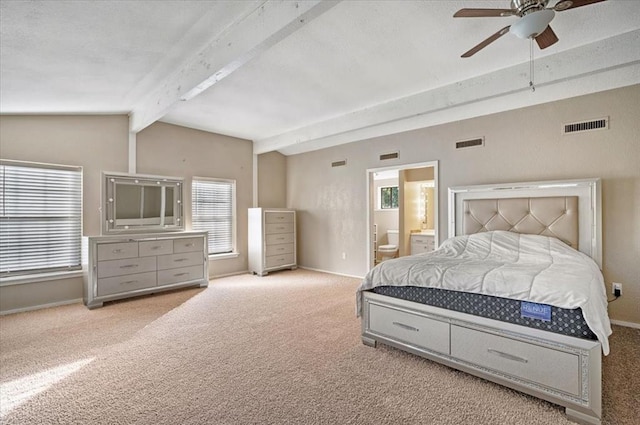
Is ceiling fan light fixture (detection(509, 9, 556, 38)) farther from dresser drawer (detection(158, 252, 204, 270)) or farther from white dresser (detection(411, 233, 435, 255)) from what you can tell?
dresser drawer (detection(158, 252, 204, 270))

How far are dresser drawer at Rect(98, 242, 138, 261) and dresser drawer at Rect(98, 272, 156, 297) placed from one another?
28cm

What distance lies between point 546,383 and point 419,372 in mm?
804

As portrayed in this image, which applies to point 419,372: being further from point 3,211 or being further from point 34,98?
point 3,211

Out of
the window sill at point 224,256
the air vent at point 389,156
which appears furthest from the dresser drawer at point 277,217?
the air vent at point 389,156

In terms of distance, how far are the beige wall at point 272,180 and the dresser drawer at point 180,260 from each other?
1945 mm

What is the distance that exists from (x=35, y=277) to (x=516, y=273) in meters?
5.42

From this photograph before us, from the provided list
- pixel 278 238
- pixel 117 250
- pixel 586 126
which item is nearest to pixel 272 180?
pixel 278 238

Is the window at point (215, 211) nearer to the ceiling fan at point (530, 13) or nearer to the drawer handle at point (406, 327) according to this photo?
the drawer handle at point (406, 327)

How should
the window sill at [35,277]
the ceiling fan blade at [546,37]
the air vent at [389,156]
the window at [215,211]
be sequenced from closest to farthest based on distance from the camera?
the ceiling fan blade at [546,37] < the window sill at [35,277] < the air vent at [389,156] < the window at [215,211]

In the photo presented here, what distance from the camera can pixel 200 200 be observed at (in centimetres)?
575

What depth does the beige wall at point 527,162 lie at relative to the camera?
132 inches

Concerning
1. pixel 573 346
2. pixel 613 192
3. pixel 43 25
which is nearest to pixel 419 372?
pixel 573 346

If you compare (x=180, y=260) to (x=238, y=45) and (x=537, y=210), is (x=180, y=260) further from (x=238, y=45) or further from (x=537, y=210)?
(x=537, y=210)

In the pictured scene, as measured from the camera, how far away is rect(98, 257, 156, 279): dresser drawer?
4.15 metres
